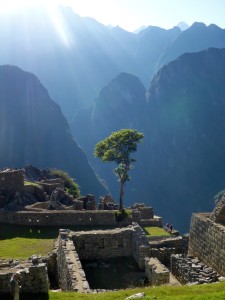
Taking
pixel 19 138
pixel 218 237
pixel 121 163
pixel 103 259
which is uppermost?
pixel 19 138

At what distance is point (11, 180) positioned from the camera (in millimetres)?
39438

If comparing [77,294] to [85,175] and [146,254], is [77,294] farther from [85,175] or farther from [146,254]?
[85,175]

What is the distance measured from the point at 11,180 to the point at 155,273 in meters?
25.2

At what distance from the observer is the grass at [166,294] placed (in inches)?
434

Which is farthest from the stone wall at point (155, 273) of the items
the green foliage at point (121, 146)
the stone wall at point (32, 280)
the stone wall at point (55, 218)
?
the green foliage at point (121, 146)

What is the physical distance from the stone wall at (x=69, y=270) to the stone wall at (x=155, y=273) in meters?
3.12

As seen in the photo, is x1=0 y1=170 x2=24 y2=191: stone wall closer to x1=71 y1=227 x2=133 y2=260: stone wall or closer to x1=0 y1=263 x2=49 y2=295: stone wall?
x1=71 y1=227 x2=133 y2=260: stone wall

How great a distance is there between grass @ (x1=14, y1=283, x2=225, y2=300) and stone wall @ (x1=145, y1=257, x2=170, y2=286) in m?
3.33

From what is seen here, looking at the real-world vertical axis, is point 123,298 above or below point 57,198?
below

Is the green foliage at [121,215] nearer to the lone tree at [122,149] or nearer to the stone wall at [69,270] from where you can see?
the lone tree at [122,149]

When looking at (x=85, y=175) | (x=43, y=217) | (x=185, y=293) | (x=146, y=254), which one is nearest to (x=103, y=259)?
(x=146, y=254)

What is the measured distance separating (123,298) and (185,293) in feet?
6.38

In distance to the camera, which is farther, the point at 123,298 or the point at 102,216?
the point at 102,216

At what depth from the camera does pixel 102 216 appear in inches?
1372
